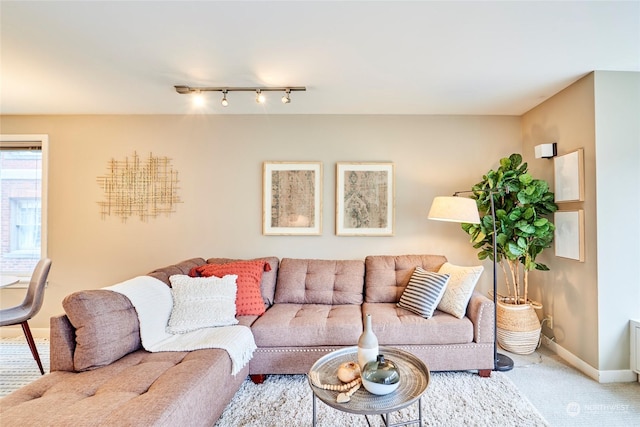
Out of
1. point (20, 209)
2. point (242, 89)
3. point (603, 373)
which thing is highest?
point (242, 89)

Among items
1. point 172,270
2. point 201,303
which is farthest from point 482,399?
point 172,270

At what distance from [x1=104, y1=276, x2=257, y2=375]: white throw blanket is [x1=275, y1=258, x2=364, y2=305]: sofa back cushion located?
0.73 meters

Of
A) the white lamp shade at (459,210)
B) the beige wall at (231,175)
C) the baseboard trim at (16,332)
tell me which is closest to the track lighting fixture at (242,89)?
the beige wall at (231,175)

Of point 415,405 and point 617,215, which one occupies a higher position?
point 617,215

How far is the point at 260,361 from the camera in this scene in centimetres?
225

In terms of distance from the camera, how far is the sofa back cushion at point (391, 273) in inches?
110

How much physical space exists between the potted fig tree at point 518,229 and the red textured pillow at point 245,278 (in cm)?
219

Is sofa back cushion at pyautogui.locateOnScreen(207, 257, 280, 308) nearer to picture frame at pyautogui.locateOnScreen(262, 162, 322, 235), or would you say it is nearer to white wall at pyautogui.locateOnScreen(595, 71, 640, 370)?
picture frame at pyautogui.locateOnScreen(262, 162, 322, 235)

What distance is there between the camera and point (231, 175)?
3.33 m

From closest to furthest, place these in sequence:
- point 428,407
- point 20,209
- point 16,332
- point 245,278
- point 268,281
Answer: point 428,407 → point 245,278 → point 268,281 → point 16,332 → point 20,209

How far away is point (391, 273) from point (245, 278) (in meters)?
1.43

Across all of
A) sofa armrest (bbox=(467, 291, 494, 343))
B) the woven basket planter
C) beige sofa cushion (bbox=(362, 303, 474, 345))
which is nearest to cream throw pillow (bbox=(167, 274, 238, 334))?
beige sofa cushion (bbox=(362, 303, 474, 345))

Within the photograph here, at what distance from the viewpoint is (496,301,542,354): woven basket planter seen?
266 cm

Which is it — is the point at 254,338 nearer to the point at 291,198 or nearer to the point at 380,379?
the point at 380,379
